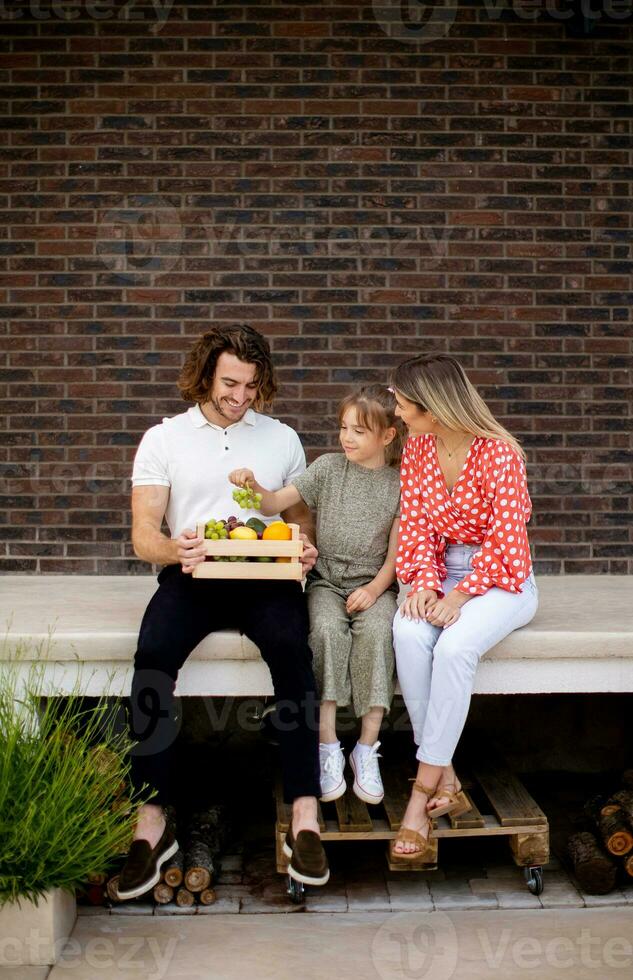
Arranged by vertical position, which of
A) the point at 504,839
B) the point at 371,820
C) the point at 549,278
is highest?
the point at 549,278

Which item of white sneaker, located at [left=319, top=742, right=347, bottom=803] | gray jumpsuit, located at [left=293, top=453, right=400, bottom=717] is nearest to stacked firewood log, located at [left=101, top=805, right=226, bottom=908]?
white sneaker, located at [left=319, top=742, right=347, bottom=803]

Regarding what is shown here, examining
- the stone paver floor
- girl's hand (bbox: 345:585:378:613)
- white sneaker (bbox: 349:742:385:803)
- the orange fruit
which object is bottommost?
the stone paver floor

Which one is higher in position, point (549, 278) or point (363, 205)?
point (363, 205)

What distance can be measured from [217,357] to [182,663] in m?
1.09

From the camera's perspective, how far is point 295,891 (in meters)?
3.34

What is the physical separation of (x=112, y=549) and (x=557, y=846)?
2.32 meters

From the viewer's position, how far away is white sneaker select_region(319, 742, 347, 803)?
323 centimetres

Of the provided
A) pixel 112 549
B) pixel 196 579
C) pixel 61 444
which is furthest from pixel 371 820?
pixel 61 444

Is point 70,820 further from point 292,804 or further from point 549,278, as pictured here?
point 549,278

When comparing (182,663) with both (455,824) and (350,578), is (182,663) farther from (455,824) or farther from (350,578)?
(455,824)

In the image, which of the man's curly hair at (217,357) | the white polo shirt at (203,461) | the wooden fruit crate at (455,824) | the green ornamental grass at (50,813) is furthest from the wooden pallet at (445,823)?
the man's curly hair at (217,357)

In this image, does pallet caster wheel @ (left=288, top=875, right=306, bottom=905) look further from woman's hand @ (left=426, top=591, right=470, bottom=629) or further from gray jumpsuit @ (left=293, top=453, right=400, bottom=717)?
woman's hand @ (left=426, top=591, right=470, bottom=629)

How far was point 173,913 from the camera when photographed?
10.8 ft

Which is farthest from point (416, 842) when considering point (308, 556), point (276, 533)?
point (276, 533)
